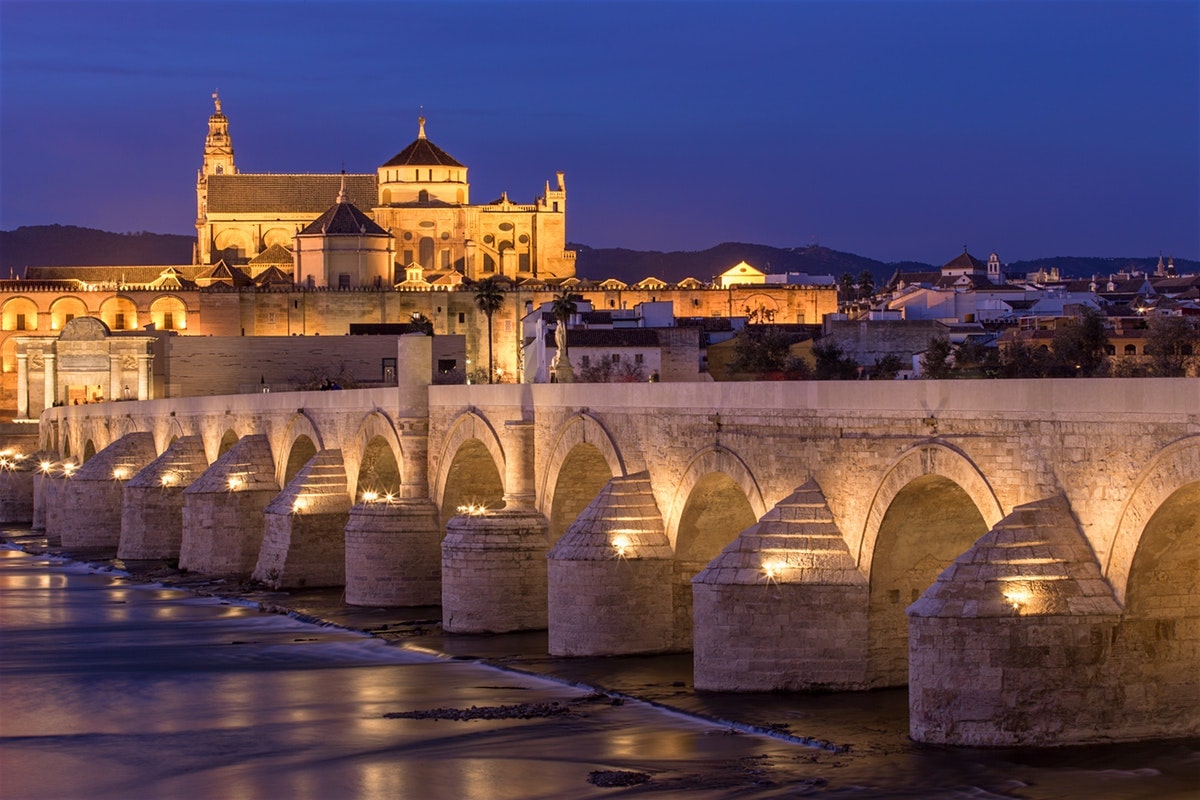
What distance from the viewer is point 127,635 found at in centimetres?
2897

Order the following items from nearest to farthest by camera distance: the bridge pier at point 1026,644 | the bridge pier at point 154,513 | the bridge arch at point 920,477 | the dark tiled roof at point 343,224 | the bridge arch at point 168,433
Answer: the bridge pier at point 1026,644 → the bridge arch at point 920,477 → the bridge pier at point 154,513 → the bridge arch at point 168,433 → the dark tiled roof at point 343,224

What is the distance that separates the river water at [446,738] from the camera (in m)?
15.7

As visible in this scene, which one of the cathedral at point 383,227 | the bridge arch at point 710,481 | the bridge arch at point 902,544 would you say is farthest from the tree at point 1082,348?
the cathedral at point 383,227

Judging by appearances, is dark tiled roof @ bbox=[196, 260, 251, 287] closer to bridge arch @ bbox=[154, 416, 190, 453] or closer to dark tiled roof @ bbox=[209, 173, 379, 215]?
dark tiled roof @ bbox=[209, 173, 379, 215]

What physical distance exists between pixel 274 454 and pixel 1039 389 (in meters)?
24.9

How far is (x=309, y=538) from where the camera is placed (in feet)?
110

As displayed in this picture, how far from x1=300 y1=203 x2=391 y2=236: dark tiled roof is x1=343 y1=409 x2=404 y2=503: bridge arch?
62.3 meters

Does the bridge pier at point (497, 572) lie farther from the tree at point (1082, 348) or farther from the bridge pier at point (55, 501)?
the bridge pier at point (55, 501)

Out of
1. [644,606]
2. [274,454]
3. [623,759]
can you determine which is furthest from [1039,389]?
[274,454]

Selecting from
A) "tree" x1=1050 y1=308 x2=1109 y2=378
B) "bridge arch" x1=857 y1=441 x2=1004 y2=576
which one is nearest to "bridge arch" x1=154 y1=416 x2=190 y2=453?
"tree" x1=1050 y1=308 x2=1109 y2=378

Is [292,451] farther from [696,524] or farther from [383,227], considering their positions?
[383,227]

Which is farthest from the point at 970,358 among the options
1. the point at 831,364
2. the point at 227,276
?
the point at 227,276

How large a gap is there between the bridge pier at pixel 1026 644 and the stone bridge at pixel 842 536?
19 millimetres

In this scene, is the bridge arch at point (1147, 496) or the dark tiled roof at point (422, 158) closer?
the bridge arch at point (1147, 496)
